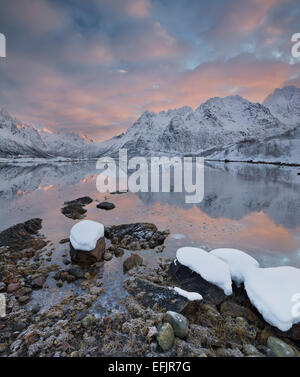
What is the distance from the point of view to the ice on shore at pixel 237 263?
537cm

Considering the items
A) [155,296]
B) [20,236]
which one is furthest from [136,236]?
[20,236]

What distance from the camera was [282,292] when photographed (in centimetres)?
438

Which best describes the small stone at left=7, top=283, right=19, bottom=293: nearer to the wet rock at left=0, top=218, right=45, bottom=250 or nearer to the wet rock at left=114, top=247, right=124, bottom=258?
the wet rock at left=0, top=218, right=45, bottom=250

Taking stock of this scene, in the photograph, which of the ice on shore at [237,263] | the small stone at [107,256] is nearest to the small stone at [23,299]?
the small stone at [107,256]

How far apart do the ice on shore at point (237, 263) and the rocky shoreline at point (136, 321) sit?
14.0 inches

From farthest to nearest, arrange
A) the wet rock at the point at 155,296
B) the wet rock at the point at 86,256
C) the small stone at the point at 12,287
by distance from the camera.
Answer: the wet rock at the point at 86,256 → the small stone at the point at 12,287 → the wet rock at the point at 155,296

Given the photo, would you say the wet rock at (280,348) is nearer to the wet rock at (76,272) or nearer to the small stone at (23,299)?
the wet rock at (76,272)

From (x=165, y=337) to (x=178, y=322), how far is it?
1.44 feet

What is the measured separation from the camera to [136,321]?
4273 mm

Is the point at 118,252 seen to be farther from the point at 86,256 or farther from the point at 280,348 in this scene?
the point at 280,348

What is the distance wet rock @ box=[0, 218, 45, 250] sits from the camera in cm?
831

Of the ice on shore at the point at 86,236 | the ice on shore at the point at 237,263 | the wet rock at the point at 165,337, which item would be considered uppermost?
the ice on shore at the point at 86,236

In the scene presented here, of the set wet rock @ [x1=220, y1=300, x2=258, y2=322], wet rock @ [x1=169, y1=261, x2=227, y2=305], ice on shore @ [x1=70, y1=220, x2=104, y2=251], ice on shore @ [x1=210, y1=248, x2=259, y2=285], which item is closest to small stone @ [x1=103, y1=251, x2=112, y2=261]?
ice on shore @ [x1=70, y1=220, x2=104, y2=251]

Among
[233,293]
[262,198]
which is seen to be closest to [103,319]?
[233,293]
